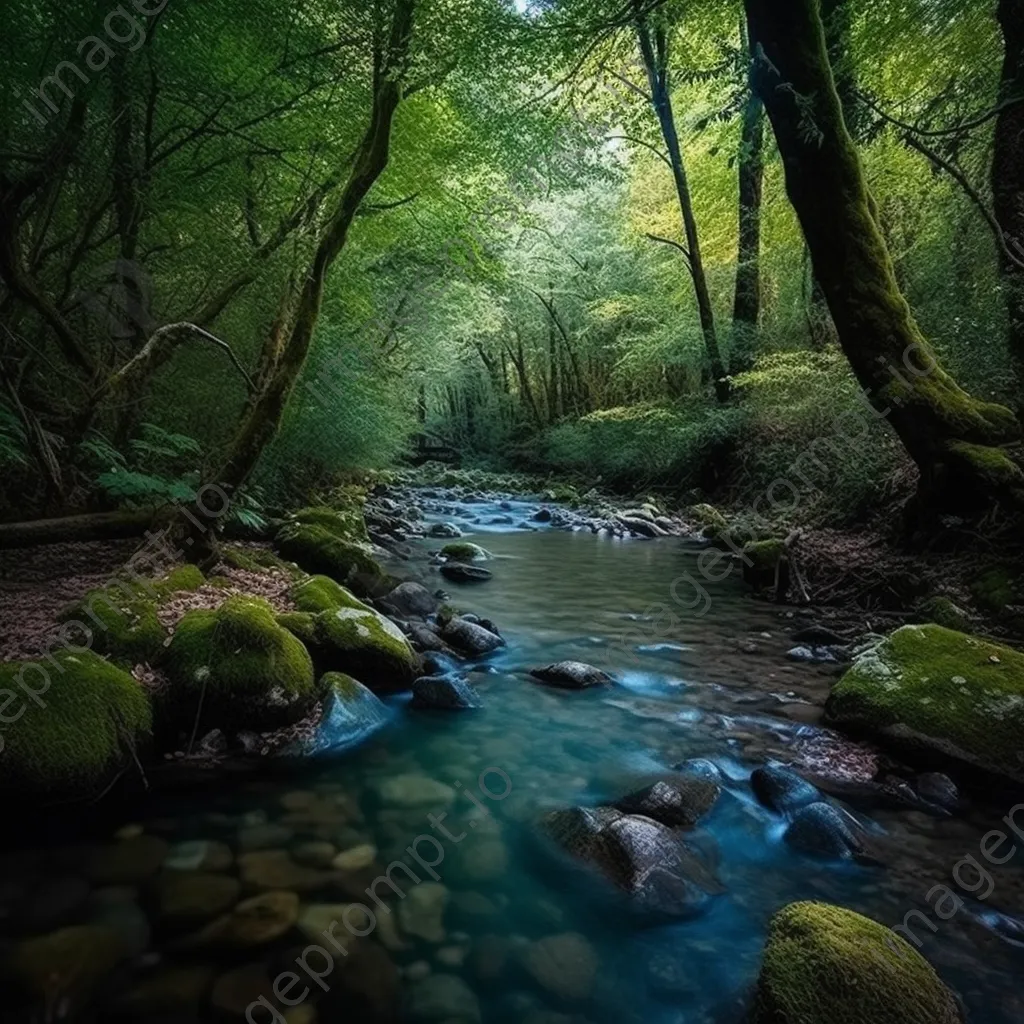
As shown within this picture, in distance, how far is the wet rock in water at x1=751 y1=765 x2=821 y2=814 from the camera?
3.06 meters

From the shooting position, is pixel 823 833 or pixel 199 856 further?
pixel 823 833

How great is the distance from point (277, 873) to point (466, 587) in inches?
201

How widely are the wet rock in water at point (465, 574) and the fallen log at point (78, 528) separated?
3.72 m

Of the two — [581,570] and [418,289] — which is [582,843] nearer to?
[581,570]

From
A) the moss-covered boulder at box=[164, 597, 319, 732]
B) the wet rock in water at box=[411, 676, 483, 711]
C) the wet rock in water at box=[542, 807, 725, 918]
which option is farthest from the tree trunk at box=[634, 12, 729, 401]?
the wet rock in water at box=[542, 807, 725, 918]

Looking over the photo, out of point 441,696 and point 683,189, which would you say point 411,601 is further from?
point 683,189

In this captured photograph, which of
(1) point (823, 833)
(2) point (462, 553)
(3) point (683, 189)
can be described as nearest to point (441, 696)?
(1) point (823, 833)

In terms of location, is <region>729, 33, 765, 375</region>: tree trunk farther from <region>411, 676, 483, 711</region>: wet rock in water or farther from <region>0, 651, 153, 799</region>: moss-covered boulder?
<region>0, 651, 153, 799</region>: moss-covered boulder

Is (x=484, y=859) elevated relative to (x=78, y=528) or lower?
lower

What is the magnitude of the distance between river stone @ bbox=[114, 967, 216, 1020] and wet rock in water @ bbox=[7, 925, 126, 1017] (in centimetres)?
12

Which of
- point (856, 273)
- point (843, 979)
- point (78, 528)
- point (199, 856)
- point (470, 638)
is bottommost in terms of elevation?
point (199, 856)

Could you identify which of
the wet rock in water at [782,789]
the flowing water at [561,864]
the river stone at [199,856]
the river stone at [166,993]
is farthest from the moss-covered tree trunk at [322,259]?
the wet rock in water at [782,789]

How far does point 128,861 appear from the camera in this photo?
2529 mm

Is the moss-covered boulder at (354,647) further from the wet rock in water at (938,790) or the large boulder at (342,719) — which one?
the wet rock in water at (938,790)
